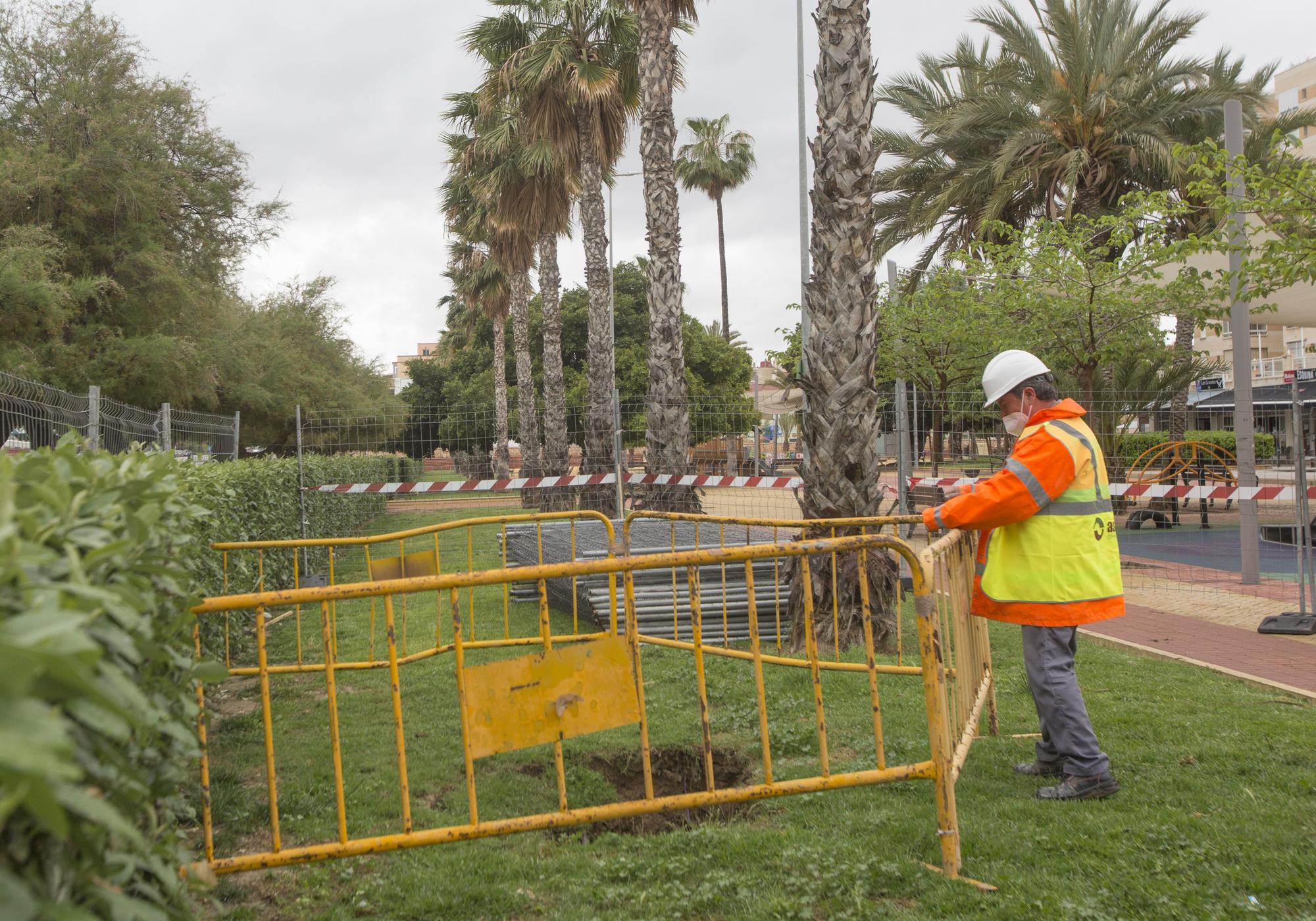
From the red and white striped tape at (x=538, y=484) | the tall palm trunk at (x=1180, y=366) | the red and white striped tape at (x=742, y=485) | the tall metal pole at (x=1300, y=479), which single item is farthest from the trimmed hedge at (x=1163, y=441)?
the red and white striped tape at (x=538, y=484)

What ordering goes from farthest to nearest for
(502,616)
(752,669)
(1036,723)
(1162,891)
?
(502,616) → (752,669) → (1036,723) → (1162,891)

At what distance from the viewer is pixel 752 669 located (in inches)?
275

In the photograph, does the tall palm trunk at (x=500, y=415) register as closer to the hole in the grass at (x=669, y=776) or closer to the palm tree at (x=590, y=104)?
the palm tree at (x=590, y=104)

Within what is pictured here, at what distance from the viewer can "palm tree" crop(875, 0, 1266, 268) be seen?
20203 millimetres

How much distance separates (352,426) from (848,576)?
10.2m

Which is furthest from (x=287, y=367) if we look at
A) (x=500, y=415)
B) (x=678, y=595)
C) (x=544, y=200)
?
(x=678, y=595)

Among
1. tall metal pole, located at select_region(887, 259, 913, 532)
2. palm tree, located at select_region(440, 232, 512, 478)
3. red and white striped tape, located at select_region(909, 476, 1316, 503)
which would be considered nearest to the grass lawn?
tall metal pole, located at select_region(887, 259, 913, 532)

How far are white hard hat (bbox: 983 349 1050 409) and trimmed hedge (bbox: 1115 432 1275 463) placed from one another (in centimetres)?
1005

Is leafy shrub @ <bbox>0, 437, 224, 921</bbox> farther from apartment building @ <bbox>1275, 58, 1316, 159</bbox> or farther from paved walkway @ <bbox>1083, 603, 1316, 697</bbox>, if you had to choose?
apartment building @ <bbox>1275, 58, 1316, 159</bbox>

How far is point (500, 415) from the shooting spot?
30109mm

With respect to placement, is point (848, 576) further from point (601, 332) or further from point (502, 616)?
point (601, 332)

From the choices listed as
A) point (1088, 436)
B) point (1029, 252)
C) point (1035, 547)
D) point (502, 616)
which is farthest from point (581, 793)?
point (1029, 252)

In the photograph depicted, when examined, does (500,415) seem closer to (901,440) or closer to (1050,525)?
(901,440)

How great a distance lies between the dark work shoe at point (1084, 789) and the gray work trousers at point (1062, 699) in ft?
0.09
